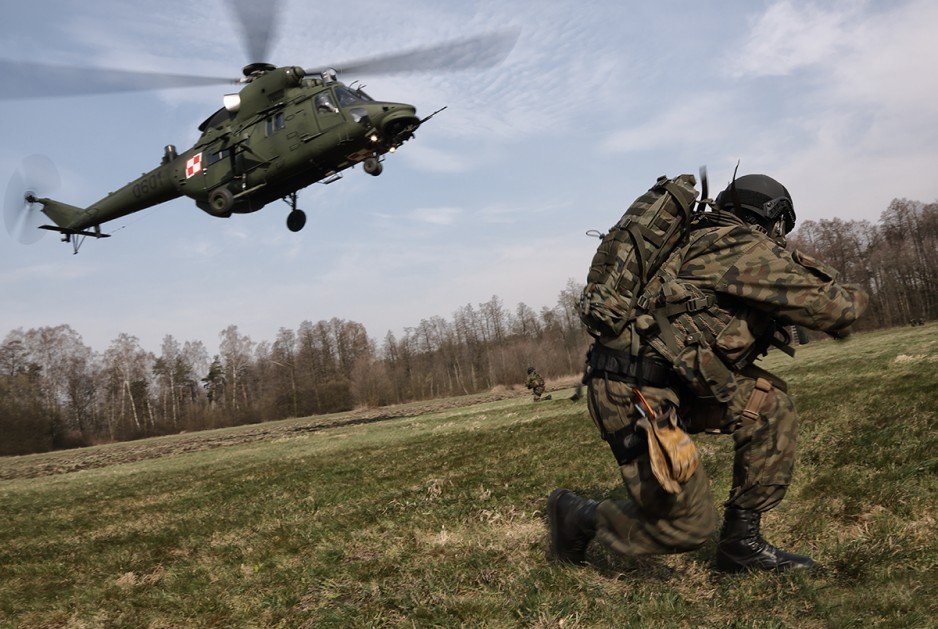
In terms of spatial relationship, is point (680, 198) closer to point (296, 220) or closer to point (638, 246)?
point (638, 246)

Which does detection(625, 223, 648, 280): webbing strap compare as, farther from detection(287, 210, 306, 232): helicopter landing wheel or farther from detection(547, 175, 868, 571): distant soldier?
detection(287, 210, 306, 232): helicopter landing wheel

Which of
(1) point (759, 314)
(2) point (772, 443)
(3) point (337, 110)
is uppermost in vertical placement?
(3) point (337, 110)

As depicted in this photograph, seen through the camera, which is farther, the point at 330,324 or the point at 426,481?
the point at 330,324

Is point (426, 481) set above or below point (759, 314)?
below

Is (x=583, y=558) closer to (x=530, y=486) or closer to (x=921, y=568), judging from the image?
(x=921, y=568)

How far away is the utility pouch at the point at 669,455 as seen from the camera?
3.04 meters

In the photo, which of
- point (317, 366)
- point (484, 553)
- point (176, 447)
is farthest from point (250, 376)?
point (484, 553)

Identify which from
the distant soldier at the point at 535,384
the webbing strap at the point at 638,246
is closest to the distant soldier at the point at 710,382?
the webbing strap at the point at 638,246

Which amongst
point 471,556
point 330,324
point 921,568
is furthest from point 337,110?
point 330,324

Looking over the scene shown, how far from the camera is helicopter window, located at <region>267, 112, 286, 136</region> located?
18516mm

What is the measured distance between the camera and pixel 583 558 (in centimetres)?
375


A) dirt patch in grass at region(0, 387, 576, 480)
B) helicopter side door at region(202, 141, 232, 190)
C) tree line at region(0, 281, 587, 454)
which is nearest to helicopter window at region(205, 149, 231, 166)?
helicopter side door at region(202, 141, 232, 190)

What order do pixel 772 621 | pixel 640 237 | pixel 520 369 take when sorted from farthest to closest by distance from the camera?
pixel 520 369
pixel 640 237
pixel 772 621

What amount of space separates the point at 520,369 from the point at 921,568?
A: 79212 millimetres
